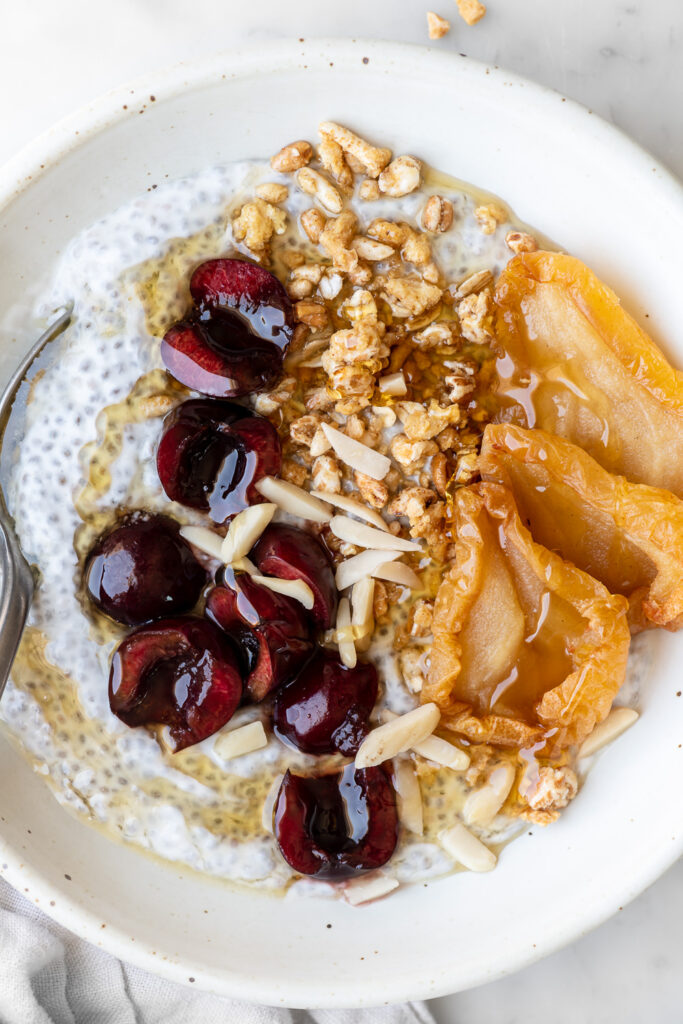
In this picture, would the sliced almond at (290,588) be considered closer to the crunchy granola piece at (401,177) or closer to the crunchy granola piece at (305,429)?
the crunchy granola piece at (305,429)

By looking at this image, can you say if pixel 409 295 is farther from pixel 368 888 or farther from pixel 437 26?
pixel 368 888

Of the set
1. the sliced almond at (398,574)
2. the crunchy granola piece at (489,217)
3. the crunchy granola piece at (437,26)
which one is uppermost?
the crunchy granola piece at (437,26)

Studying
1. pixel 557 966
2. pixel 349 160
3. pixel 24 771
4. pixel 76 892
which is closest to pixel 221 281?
pixel 349 160

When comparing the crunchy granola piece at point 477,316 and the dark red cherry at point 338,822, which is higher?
the crunchy granola piece at point 477,316

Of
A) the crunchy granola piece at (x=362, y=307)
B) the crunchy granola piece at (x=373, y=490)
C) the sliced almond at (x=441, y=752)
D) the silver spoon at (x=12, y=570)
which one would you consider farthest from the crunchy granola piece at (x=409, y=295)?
the sliced almond at (x=441, y=752)

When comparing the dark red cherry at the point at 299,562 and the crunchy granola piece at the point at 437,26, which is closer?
the dark red cherry at the point at 299,562
